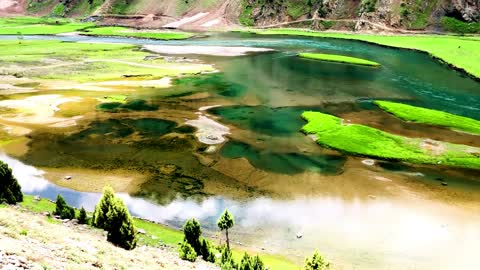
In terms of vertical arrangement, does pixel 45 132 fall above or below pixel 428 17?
below

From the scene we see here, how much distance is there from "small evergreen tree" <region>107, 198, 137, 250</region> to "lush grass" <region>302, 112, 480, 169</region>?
33849 millimetres

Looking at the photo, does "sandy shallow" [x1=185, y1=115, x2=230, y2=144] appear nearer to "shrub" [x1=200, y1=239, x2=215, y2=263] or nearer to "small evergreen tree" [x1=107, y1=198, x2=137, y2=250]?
"shrub" [x1=200, y1=239, x2=215, y2=263]

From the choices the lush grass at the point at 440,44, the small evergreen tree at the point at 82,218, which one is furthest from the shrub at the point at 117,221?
the lush grass at the point at 440,44

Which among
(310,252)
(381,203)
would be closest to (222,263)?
(310,252)

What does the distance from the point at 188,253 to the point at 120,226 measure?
493cm

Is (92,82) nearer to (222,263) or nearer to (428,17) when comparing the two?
(222,263)

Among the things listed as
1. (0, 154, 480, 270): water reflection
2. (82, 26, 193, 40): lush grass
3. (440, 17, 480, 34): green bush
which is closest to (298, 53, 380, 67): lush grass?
(440, 17, 480, 34): green bush

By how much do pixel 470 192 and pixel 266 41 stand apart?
121 m

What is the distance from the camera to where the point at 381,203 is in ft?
141

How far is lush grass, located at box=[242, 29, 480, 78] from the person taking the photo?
4281 inches

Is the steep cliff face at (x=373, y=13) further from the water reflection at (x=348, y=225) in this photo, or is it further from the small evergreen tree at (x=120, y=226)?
the small evergreen tree at (x=120, y=226)

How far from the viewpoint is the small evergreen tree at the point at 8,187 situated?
122ft

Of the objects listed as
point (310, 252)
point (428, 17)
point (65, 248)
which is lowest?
point (310, 252)

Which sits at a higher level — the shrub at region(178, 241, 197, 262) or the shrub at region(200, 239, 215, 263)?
the shrub at region(178, 241, 197, 262)
